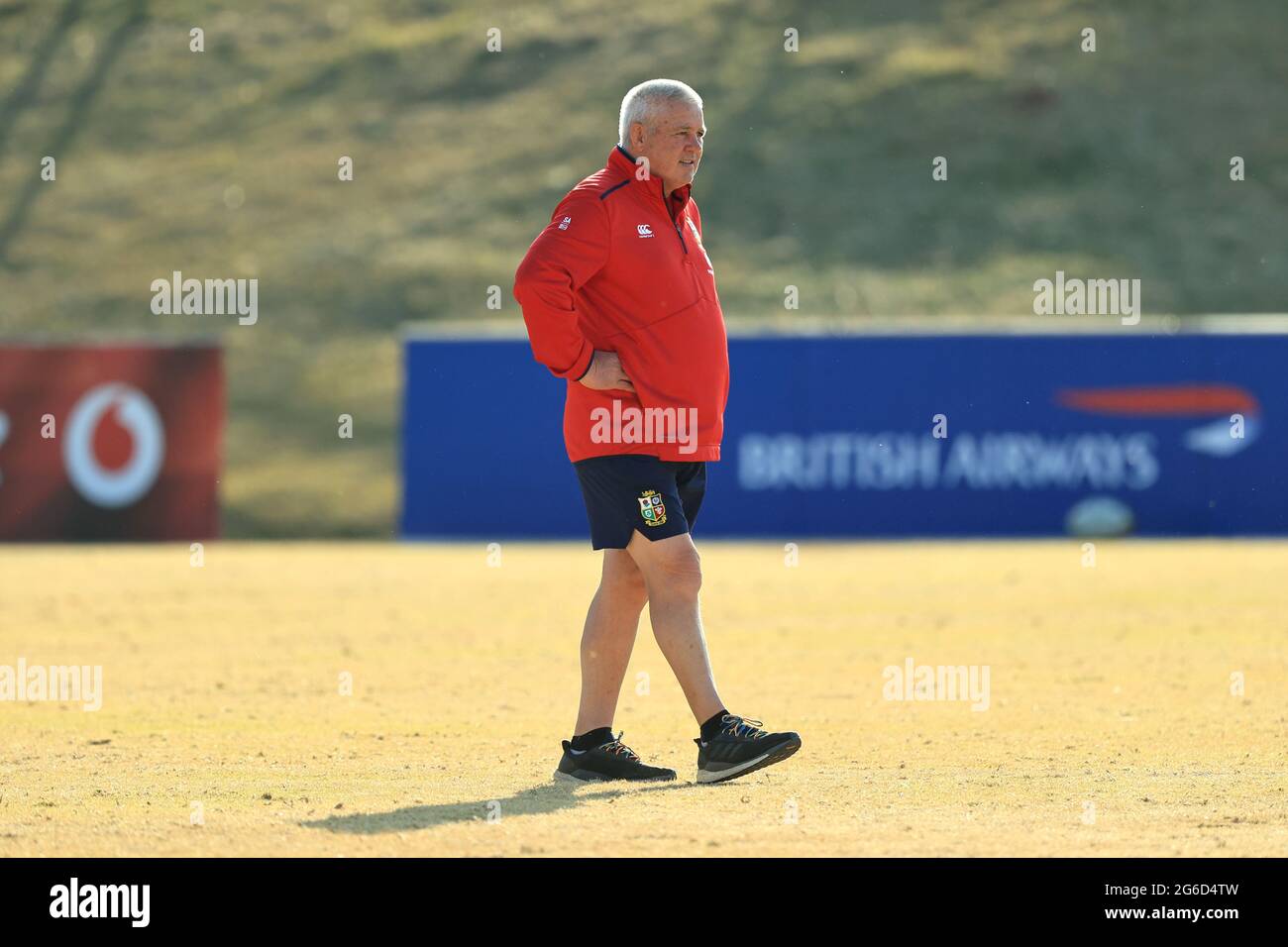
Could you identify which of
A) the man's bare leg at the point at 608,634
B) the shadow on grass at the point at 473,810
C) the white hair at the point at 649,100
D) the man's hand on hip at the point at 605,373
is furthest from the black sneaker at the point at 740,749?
the white hair at the point at 649,100

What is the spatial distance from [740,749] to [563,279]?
1.82 metres

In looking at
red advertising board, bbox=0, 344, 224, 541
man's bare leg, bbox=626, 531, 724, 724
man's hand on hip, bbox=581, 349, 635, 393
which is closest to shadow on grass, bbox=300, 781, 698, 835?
man's bare leg, bbox=626, 531, 724, 724

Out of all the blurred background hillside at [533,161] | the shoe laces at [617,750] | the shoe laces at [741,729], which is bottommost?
the shoe laces at [617,750]

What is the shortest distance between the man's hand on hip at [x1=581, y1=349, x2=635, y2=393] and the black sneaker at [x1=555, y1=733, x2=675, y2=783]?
137cm

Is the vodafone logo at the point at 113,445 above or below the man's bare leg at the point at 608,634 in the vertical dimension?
above

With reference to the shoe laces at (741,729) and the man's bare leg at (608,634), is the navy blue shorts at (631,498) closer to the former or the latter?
the man's bare leg at (608,634)

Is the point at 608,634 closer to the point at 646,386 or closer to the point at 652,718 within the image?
the point at 646,386

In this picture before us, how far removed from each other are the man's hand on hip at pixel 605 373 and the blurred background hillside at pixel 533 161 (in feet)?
75.8

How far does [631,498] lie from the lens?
739 centimetres

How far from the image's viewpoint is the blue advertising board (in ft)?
71.1

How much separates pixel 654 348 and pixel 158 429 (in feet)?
51.5

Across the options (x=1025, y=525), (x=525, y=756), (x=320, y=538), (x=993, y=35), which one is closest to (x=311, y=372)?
(x=320, y=538)

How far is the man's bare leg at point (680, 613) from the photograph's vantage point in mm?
7363
